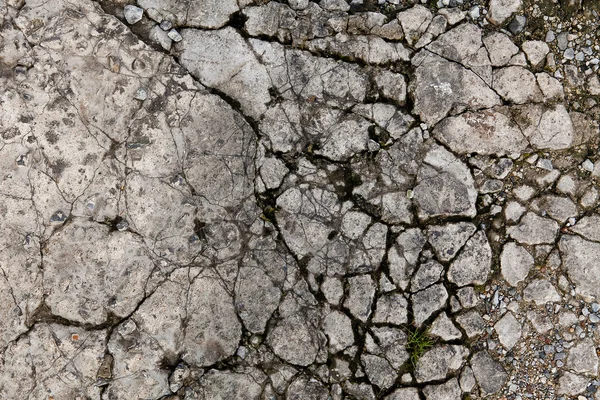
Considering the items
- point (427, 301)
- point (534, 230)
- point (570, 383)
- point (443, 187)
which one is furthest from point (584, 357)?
point (443, 187)

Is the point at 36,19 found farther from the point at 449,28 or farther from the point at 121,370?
the point at 449,28

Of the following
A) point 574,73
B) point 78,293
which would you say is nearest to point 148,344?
point 78,293

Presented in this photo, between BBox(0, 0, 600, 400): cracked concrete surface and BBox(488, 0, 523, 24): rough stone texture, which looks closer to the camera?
BBox(0, 0, 600, 400): cracked concrete surface

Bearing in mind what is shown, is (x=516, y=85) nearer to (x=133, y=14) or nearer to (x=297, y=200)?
(x=297, y=200)

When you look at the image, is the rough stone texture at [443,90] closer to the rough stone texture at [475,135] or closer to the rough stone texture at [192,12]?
the rough stone texture at [475,135]

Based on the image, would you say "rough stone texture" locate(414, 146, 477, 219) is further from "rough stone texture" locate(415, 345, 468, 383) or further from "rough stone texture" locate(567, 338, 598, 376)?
"rough stone texture" locate(567, 338, 598, 376)

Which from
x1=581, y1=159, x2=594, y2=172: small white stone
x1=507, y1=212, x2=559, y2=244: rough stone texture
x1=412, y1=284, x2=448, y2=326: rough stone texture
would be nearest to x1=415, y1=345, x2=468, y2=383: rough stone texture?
x1=412, y1=284, x2=448, y2=326: rough stone texture

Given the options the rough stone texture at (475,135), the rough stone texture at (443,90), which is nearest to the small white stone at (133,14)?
the rough stone texture at (443,90)
